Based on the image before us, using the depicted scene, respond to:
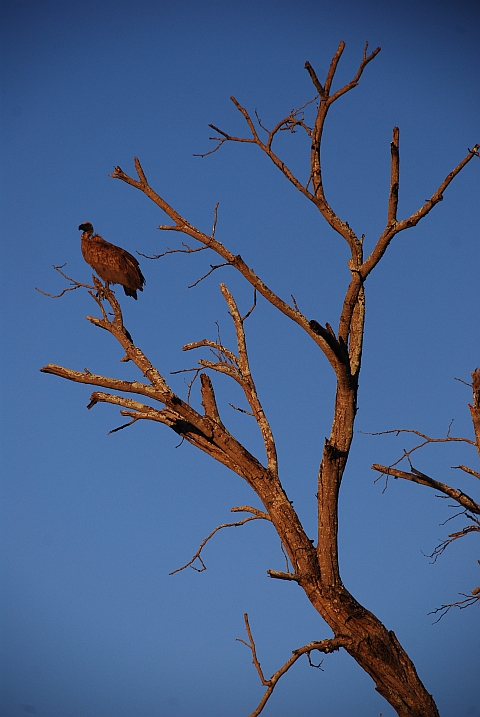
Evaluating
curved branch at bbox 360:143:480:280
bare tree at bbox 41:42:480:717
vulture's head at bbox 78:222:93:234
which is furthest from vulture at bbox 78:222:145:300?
curved branch at bbox 360:143:480:280

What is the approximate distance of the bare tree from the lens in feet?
14.1

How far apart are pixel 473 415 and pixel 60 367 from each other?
10.3 feet

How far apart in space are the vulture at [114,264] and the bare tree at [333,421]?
10.5 ft

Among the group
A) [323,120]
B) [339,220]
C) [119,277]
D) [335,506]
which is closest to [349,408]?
[335,506]

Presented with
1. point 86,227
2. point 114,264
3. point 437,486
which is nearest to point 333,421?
point 437,486

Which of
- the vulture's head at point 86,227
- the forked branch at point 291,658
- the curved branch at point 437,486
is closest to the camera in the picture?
the forked branch at point 291,658

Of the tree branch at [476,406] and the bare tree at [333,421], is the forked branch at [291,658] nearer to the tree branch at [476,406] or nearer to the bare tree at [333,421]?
the bare tree at [333,421]

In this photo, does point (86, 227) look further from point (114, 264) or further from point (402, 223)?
point (402, 223)

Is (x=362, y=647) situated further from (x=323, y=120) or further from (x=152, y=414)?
(x=323, y=120)

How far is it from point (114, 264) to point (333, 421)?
15.8 feet

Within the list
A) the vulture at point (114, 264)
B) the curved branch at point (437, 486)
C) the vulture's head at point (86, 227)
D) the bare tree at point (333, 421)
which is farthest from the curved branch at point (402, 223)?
the vulture's head at point (86, 227)

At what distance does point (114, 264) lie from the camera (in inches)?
346

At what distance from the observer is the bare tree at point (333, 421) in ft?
14.1

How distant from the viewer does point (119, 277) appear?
29.0 feet
